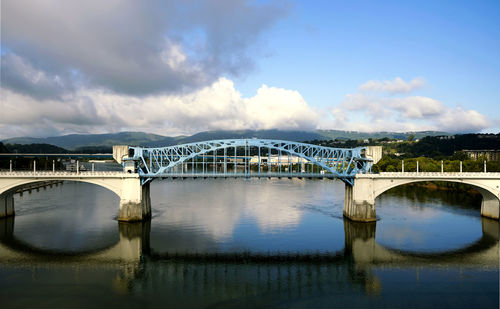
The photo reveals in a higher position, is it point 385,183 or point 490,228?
point 385,183

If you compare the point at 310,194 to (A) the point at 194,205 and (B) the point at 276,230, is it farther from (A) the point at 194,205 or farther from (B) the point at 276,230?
(B) the point at 276,230

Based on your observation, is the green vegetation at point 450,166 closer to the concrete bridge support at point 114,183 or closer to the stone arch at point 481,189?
the stone arch at point 481,189

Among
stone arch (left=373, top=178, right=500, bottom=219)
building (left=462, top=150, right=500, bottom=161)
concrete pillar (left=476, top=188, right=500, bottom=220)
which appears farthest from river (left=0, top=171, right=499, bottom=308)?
building (left=462, top=150, right=500, bottom=161)

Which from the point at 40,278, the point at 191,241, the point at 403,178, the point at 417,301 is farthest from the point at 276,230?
the point at 40,278

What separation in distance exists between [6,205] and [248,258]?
113 ft

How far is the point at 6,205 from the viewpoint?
4666 centimetres

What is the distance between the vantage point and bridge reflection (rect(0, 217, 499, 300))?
26.8 metres

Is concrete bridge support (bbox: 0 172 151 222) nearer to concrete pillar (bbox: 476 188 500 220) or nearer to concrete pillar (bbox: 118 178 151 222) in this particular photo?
concrete pillar (bbox: 118 178 151 222)

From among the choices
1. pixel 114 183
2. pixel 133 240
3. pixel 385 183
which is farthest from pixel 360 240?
pixel 114 183

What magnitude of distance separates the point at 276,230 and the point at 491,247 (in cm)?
2223

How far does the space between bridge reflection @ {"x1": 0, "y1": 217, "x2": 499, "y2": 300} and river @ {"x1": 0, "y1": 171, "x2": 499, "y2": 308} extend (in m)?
0.09

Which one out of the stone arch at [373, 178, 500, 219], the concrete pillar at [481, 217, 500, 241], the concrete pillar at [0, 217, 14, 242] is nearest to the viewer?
the concrete pillar at [0, 217, 14, 242]

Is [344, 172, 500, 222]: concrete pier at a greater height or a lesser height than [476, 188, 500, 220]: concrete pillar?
greater

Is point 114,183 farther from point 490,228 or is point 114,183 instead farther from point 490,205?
point 490,205
